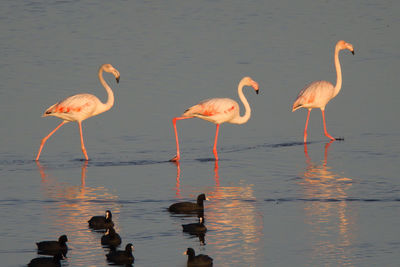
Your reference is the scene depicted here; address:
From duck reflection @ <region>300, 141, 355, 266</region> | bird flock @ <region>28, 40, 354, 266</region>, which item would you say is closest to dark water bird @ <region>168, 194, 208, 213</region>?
bird flock @ <region>28, 40, 354, 266</region>

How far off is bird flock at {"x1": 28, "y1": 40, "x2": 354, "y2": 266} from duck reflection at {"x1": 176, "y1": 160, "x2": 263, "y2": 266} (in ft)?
0.79

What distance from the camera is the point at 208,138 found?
21016mm

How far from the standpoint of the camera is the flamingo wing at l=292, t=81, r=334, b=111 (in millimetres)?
21844

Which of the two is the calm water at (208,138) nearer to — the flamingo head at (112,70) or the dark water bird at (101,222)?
the dark water bird at (101,222)

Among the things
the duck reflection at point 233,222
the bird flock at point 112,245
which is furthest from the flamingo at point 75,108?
the bird flock at point 112,245

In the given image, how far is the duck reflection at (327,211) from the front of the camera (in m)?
12.7

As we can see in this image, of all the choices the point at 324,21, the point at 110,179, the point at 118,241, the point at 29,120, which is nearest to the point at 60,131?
the point at 29,120

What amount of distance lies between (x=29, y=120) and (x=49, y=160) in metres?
3.34

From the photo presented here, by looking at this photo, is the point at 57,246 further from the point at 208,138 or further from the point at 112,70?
the point at 112,70

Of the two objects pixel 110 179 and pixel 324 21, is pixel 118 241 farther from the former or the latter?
pixel 324 21

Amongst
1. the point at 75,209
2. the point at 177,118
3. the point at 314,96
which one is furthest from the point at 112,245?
the point at 314,96

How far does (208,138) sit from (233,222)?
7.08 m

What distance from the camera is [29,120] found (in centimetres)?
2220

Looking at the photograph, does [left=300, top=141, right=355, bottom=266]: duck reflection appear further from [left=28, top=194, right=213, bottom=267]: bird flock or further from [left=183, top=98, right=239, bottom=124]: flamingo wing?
[left=183, top=98, right=239, bottom=124]: flamingo wing
